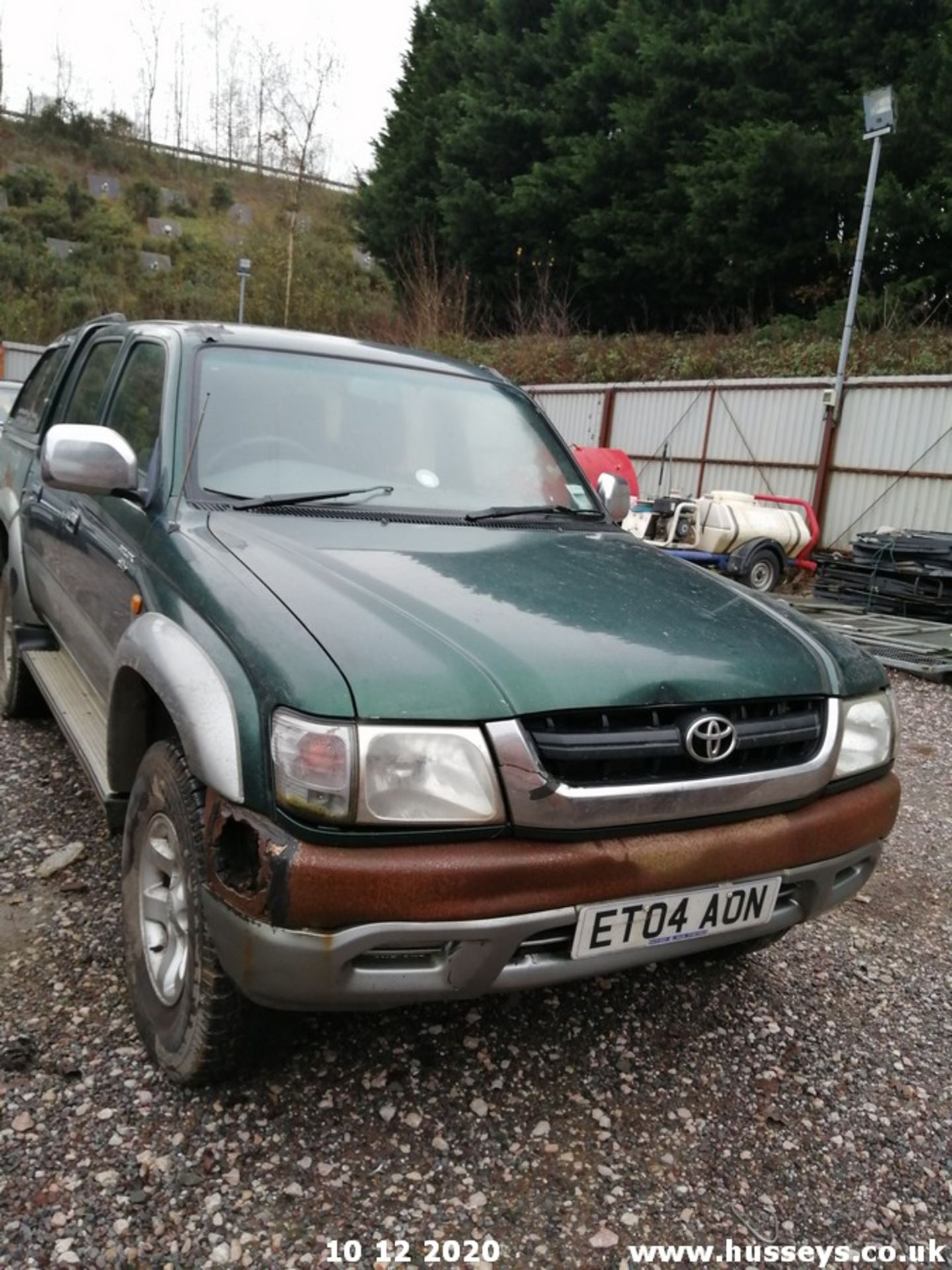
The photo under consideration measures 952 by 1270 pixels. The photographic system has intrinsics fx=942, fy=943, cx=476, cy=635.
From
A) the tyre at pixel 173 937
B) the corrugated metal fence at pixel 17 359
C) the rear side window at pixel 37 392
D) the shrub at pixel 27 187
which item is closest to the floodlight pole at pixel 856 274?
the rear side window at pixel 37 392

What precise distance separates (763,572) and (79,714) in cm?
868

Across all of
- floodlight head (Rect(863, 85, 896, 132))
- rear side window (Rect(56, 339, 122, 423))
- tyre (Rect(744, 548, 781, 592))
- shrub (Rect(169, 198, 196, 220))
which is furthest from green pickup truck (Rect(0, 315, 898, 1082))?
shrub (Rect(169, 198, 196, 220))

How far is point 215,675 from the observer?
189 centimetres

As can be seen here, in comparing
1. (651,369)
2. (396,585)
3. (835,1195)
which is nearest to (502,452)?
(396,585)

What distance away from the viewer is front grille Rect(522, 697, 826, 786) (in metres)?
1.84

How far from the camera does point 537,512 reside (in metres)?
3.10

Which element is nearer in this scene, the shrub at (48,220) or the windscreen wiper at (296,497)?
the windscreen wiper at (296,497)

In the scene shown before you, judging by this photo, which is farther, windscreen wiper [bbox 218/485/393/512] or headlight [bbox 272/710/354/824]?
windscreen wiper [bbox 218/485/393/512]

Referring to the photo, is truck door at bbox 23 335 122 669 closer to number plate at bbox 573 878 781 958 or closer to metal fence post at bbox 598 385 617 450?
number plate at bbox 573 878 781 958

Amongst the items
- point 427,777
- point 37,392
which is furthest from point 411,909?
point 37,392

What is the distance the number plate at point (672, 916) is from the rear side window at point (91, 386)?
105 inches

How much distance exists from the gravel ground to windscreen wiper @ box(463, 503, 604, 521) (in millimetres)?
1416

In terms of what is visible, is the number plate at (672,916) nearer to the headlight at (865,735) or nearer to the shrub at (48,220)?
the headlight at (865,735)

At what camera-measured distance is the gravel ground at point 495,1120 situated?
184 cm
